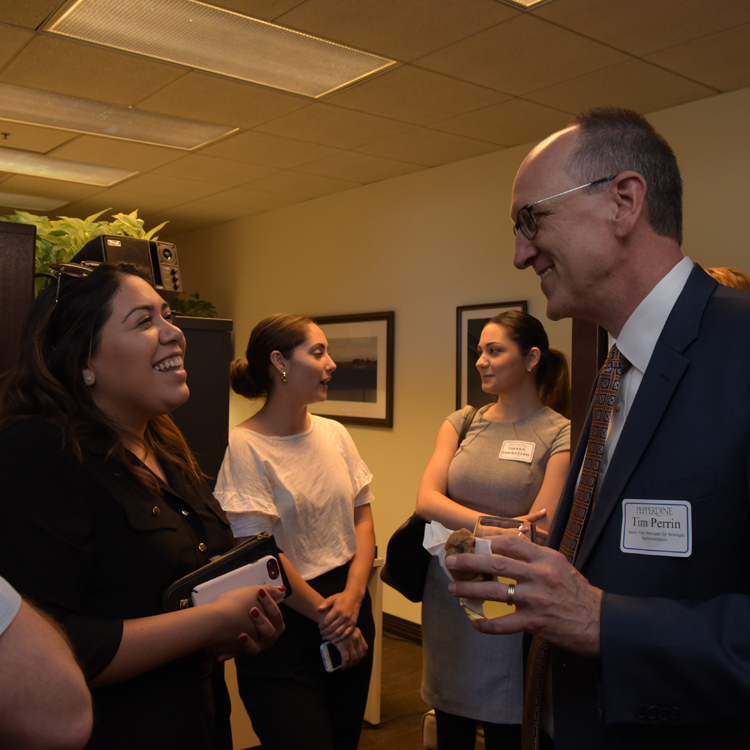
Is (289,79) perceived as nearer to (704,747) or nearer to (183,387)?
(183,387)

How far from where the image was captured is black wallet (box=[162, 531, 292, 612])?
1481 millimetres

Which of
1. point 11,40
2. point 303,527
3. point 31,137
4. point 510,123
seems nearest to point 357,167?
point 510,123

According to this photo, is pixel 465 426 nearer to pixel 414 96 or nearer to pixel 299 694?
pixel 299 694

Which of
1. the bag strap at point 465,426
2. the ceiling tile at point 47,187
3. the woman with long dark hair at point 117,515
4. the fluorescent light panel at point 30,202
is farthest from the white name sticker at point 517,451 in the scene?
the fluorescent light panel at point 30,202

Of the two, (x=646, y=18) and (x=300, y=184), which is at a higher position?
(x=300, y=184)

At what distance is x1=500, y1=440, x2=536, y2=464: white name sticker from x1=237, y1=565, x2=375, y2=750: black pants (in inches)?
34.4

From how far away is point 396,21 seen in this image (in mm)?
2918

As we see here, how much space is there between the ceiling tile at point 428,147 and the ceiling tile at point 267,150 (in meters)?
0.35

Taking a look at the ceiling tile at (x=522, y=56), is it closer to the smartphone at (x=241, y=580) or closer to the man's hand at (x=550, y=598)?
the smartphone at (x=241, y=580)

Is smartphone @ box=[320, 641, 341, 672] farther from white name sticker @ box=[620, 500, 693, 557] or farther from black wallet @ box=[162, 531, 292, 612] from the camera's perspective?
white name sticker @ box=[620, 500, 693, 557]

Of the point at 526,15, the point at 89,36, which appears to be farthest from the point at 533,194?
the point at 89,36

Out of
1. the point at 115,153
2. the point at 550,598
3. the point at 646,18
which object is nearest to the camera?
the point at 550,598

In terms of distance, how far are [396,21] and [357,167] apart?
2.19 metres

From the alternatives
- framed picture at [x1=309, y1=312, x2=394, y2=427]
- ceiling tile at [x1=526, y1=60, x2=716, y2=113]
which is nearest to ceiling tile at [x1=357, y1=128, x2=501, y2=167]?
ceiling tile at [x1=526, y1=60, x2=716, y2=113]
